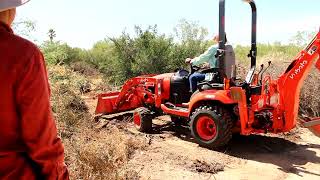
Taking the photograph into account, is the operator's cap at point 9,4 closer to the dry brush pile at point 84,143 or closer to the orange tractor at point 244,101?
the dry brush pile at point 84,143

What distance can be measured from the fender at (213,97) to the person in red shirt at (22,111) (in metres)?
5.93

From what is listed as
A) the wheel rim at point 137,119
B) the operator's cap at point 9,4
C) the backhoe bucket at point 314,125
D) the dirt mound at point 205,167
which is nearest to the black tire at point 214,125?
the dirt mound at point 205,167

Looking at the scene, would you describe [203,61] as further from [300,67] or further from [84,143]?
[84,143]

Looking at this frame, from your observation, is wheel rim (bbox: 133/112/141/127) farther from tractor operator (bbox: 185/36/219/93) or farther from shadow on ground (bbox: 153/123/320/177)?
tractor operator (bbox: 185/36/219/93)

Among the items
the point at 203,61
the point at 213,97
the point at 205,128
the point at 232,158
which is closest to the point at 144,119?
the point at 205,128

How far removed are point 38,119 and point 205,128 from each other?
6.43 meters

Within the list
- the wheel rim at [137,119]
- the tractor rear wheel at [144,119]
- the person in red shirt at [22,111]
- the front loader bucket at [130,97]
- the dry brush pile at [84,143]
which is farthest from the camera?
the front loader bucket at [130,97]

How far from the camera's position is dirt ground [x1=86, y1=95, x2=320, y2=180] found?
6.52m

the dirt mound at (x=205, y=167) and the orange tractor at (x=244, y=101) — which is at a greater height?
the orange tractor at (x=244, y=101)

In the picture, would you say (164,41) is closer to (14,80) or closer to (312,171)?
(312,171)

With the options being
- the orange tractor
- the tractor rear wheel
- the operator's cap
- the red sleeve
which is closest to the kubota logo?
the orange tractor

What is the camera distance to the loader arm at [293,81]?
730cm

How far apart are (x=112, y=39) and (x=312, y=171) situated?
34.3 ft

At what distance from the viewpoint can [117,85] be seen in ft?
51.7
